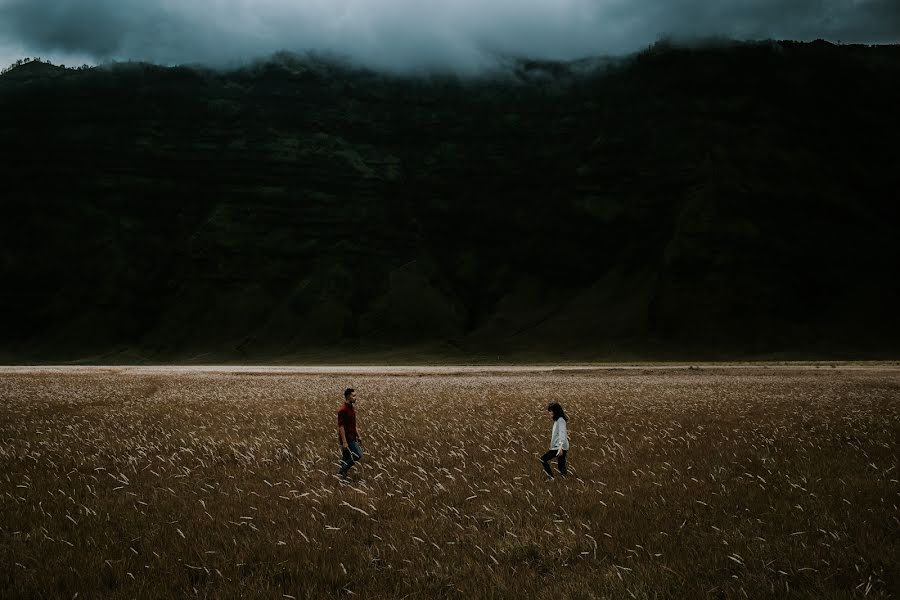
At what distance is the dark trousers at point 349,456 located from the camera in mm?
9688

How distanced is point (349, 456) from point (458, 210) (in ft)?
530

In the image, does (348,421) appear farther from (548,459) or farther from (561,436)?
(561,436)

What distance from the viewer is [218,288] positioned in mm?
149000

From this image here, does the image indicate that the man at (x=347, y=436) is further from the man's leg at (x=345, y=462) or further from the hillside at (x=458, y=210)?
the hillside at (x=458, y=210)

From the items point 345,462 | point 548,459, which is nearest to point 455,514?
point 548,459

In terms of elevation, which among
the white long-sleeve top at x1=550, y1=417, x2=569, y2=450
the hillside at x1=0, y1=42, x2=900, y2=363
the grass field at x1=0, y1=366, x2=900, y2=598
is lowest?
the grass field at x1=0, y1=366, x2=900, y2=598

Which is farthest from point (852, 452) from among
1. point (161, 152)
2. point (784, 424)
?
point (161, 152)

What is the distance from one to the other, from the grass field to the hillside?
104352 mm

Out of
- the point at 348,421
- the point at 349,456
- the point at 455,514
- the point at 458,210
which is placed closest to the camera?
the point at 455,514

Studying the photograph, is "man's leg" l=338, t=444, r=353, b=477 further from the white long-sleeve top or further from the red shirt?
the white long-sleeve top

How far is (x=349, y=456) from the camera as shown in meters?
9.87

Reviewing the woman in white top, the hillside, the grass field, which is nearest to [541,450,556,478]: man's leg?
the woman in white top

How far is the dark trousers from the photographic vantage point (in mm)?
9688

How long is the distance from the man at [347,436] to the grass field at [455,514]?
38 cm
